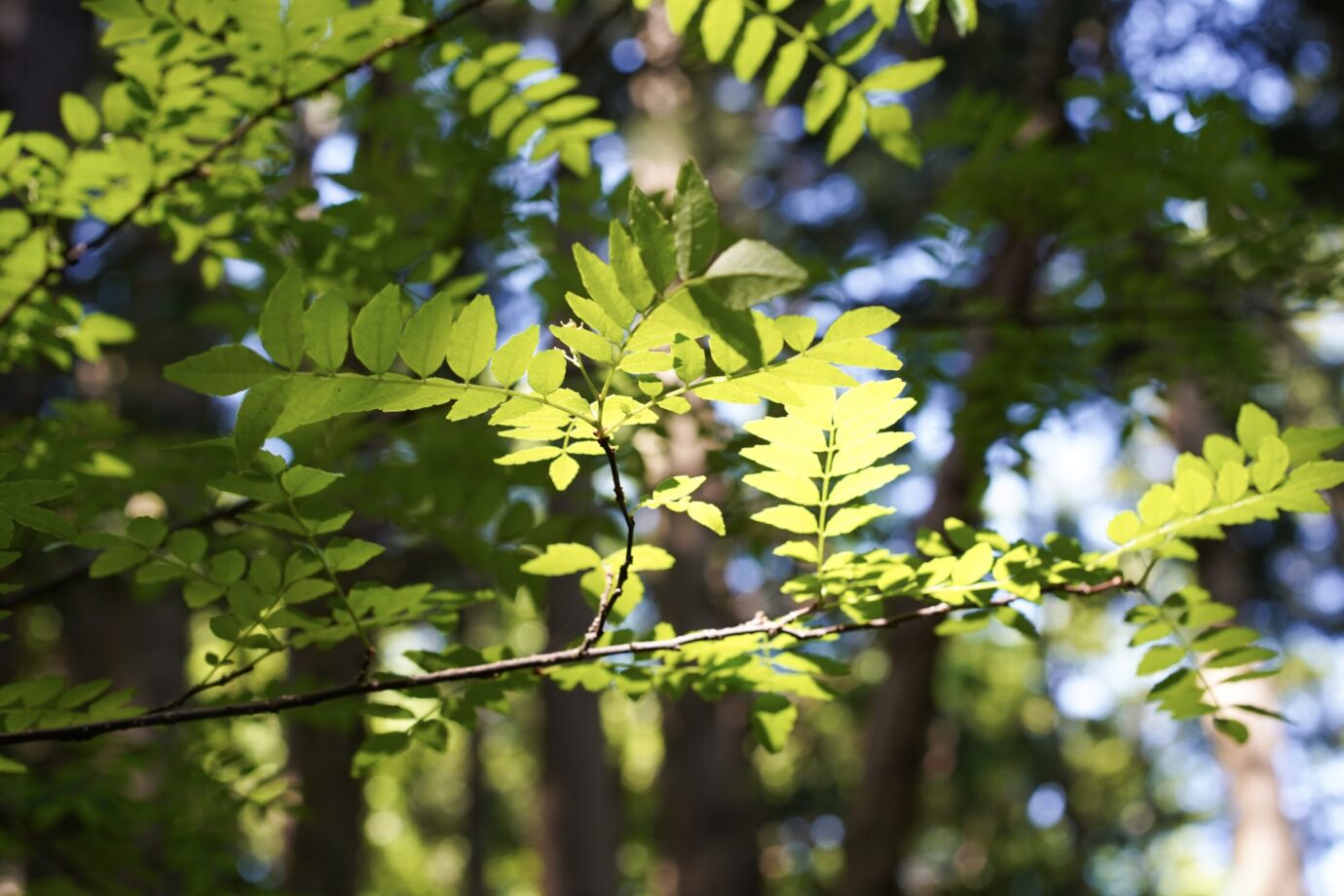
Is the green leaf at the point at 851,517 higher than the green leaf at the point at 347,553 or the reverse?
the reverse

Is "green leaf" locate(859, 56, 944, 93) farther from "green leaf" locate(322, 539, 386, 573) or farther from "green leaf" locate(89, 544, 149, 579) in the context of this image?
"green leaf" locate(89, 544, 149, 579)

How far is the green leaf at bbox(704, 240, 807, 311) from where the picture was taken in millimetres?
650

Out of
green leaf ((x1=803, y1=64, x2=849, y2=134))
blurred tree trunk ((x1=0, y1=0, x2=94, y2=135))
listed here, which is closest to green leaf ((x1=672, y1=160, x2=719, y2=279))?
green leaf ((x1=803, y1=64, x2=849, y2=134))

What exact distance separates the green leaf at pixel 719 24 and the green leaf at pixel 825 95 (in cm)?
18

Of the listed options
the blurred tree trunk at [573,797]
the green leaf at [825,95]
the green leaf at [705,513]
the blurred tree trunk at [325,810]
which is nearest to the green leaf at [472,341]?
the green leaf at [705,513]

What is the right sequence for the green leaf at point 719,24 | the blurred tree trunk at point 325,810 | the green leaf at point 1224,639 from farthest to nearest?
the blurred tree trunk at point 325,810 → the green leaf at point 719,24 → the green leaf at point 1224,639

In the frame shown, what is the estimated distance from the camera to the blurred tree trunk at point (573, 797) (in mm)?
7121

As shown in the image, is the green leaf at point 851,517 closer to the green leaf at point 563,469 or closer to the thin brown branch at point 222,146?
the green leaf at point 563,469

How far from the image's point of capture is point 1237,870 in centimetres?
751

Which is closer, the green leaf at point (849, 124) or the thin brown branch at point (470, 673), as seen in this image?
the thin brown branch at point (470, 673)

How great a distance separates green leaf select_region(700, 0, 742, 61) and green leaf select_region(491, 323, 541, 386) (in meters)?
0.66

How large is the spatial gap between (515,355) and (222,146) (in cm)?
98

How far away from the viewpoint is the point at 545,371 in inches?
31.7

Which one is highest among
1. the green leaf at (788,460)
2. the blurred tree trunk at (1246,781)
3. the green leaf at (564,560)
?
the green leaf at (788,460)
